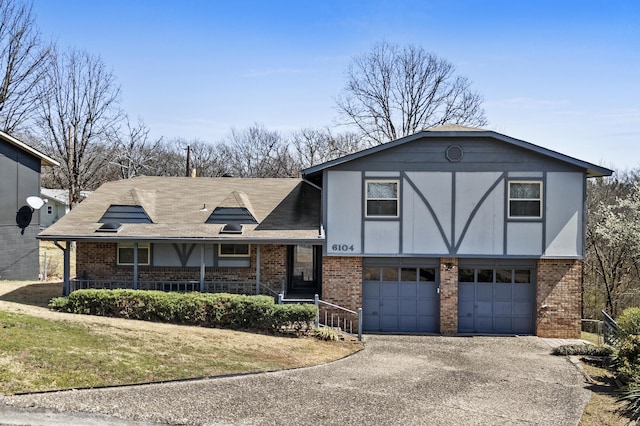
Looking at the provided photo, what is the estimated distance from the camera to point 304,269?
789 inches

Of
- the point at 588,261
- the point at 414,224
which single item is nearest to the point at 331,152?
the point at 588,261

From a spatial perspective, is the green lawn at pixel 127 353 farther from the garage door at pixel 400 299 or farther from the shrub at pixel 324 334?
the garage door at pixel 400 299

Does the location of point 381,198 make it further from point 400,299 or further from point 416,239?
point 400,299

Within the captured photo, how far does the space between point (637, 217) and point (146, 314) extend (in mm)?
21099

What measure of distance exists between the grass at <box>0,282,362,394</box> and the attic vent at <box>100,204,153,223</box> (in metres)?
3.84

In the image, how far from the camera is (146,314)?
15.6 m

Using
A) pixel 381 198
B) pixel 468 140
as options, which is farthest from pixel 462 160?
pixel 381 198

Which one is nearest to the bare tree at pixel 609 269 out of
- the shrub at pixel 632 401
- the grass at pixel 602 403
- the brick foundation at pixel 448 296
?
the brick foundation at pixel 448 296

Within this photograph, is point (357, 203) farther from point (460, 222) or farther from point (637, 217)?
point (637, 217)

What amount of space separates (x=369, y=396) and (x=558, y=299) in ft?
32.4

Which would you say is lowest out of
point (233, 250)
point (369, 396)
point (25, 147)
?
point (369, 396)

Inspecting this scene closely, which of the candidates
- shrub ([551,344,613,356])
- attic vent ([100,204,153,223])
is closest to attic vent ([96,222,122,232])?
attic vent ([100,204,153,223])

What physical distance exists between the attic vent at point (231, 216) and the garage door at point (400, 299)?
4.44 m

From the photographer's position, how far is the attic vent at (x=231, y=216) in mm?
18156
